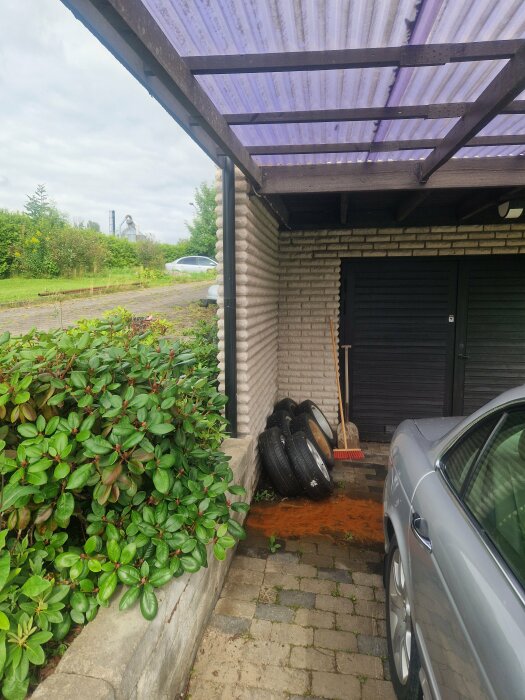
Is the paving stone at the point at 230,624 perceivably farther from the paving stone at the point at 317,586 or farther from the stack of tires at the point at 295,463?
the stack of tires at the point at 295,463

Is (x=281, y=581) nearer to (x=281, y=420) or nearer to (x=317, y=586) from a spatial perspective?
(x=317, y=586)

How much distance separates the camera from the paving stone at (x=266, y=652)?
219 centimetres

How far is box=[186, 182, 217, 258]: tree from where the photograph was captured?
998 inches

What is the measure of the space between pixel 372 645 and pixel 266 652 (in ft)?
1.88

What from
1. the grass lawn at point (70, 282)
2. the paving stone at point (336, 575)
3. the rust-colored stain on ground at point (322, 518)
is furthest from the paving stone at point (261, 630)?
the grass lawn at point (70, 282)

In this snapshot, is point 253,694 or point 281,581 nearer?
point 253,694

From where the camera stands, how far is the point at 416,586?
5.55 feet

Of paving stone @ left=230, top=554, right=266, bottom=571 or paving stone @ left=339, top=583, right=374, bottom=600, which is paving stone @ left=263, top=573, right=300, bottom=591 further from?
paving stone @ left=339, top=583, right=374, bottom=600

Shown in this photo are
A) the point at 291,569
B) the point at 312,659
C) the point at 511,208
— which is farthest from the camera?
the point at 511,208

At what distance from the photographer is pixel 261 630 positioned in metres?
2.39

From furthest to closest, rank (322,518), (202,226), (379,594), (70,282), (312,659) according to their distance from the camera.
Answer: (202,226)
(70,282)
(322,518)
(379,594)
(312,659)

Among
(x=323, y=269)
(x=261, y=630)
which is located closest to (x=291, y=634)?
(x=261, y=630)

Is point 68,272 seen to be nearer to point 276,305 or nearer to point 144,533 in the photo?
point 276,305

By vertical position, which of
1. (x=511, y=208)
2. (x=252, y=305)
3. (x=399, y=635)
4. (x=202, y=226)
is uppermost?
(x=202, y=226)
